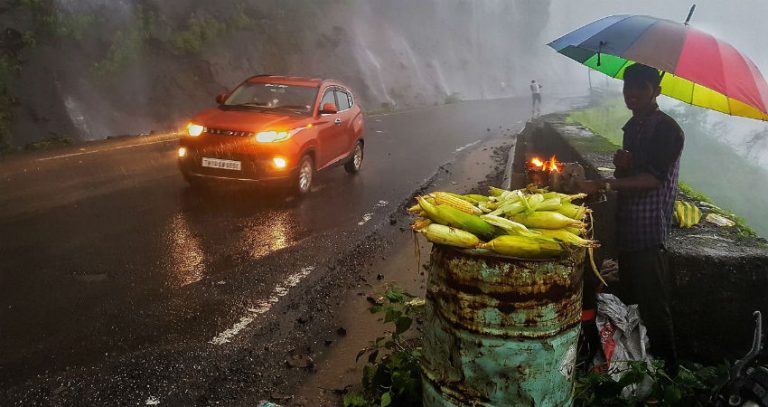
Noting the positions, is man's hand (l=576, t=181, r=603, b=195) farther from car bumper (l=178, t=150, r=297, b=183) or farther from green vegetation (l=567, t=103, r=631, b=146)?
green vegetation (l=567, t=103, r=631, b=146)

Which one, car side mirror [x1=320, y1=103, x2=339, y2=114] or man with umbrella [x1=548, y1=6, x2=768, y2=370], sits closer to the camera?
man with umbrella [x1=548, y1=6, x2=768, y2=370]

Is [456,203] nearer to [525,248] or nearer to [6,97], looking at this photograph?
[525,248]

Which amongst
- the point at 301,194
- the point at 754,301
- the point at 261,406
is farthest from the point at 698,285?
the point at 301,194

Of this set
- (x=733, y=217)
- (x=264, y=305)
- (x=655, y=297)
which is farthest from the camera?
(x=264, y=305)

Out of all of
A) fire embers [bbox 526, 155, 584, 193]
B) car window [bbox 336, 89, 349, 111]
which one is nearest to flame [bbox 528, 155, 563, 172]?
fire embers [bbox 526, 155, 584, 193]

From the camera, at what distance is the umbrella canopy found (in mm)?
2855

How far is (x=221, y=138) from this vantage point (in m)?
7.67

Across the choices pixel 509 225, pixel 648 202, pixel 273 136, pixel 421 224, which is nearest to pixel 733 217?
pixel 648 202

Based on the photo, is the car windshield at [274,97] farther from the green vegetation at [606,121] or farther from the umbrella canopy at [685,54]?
the green vegetation at [606,121]

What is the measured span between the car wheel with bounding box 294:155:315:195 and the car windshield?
85 cm

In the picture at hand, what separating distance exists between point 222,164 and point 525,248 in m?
6.40

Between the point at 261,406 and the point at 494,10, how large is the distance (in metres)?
84.2

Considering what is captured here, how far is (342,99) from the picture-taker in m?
10.2

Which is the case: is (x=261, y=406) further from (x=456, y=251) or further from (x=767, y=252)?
(x=767, y=252)
